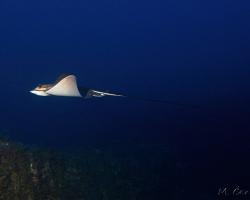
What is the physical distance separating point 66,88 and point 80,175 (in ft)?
5.33

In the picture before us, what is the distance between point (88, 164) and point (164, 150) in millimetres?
3563

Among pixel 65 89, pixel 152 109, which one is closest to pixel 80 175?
pixel 65 89

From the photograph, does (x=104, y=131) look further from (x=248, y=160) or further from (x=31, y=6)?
(x=31, y=6)

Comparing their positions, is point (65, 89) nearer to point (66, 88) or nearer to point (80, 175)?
point (66, 88)

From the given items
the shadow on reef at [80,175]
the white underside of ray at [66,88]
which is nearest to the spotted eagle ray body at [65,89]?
the white underside of ray at [66,88]

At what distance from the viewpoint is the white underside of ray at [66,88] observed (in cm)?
671

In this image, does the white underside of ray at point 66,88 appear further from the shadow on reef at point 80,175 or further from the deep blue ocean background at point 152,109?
the deep blue ocean background at point 152,109

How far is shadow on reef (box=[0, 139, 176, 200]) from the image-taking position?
5.46 m

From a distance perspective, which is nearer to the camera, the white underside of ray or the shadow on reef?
the shadow on reef

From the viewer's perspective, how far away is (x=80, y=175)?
6461 mm

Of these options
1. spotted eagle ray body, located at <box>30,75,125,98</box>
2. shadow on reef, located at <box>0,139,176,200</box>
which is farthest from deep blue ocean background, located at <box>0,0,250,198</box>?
spotted eagle ray body, located at <box>30,75,125,98</box>

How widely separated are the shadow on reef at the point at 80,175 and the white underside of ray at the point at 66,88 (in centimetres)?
118

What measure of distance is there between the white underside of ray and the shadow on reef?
1175 millimetres

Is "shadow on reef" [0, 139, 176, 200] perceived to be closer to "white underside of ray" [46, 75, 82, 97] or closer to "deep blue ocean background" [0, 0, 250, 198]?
"deep blue ocean background" [0, 0, 250, 198]
